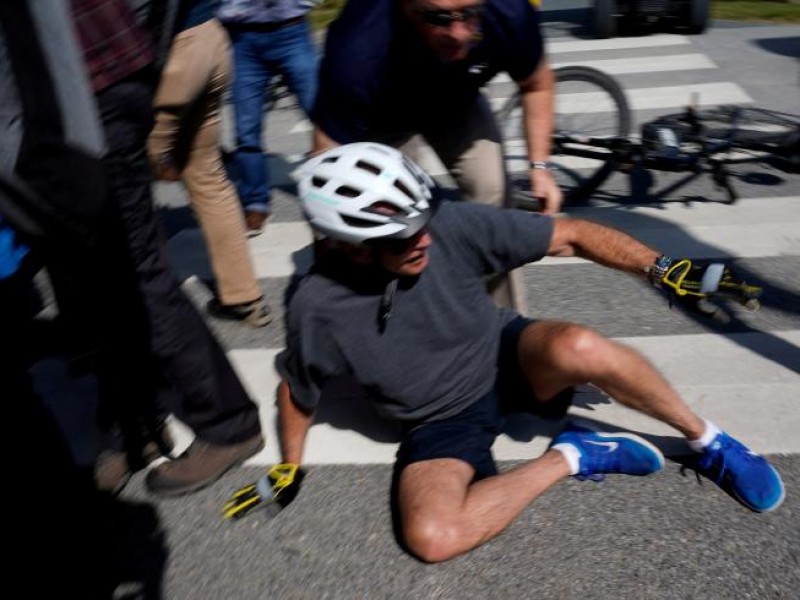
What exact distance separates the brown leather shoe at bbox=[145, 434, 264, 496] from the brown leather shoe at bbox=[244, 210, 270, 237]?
7.42 feet

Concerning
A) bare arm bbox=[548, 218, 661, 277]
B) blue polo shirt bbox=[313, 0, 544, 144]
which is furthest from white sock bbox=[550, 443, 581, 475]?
blue polo shirt bbox=[313, 0, 544, 144]

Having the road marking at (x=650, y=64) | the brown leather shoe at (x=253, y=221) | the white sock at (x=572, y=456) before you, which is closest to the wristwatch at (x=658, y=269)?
the white sock at (x=572, y=456)

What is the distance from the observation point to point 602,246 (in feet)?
8.47

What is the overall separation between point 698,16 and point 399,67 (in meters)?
6.88

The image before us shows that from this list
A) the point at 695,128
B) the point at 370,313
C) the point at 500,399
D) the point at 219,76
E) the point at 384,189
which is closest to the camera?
the point at 384,189

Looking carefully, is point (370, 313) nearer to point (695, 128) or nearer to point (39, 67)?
point (39, 67)

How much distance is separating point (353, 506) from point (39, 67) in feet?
5.42

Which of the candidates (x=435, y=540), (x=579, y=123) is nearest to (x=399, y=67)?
(x=435, y=540)

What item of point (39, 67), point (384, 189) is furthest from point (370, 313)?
point (39, 67)

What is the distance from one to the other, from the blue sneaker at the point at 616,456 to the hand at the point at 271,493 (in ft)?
3.03

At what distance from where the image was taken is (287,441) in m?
2.74

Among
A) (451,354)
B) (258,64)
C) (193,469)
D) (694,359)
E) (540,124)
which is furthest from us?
(258,64)

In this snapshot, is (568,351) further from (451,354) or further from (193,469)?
(193,469)

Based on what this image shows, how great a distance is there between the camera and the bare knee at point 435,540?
238 cm
